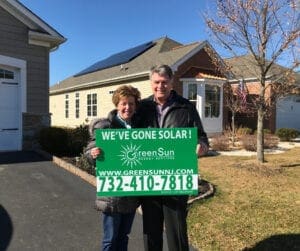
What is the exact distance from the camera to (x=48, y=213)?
579 cm

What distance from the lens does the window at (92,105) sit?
80.0 ft

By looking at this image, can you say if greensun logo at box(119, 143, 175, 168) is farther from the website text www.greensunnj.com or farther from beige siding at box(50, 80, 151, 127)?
beige siding at box(50, 80, 151, 127)

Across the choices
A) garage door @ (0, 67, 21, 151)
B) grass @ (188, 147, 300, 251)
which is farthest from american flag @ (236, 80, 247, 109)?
garage door @ (0, 67, 21, 151)

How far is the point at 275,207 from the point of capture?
20.7 ft

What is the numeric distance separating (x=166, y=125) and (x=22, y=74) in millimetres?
9122

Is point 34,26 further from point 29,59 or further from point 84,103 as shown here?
point 84,103

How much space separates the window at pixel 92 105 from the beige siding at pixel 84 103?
265 millimetres

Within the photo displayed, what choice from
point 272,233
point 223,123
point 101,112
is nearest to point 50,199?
point 272,233

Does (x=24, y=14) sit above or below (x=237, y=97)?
above

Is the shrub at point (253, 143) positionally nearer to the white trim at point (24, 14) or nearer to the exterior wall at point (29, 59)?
the exterior wall at point (29, 59)

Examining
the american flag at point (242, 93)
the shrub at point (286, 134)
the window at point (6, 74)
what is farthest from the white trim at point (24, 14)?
the shrub at point (286, 134)

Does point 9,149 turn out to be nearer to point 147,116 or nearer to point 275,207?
point 275,207

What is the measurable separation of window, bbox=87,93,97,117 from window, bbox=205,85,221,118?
26.6ft

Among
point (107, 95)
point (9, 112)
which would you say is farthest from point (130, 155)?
point (107, 95)
